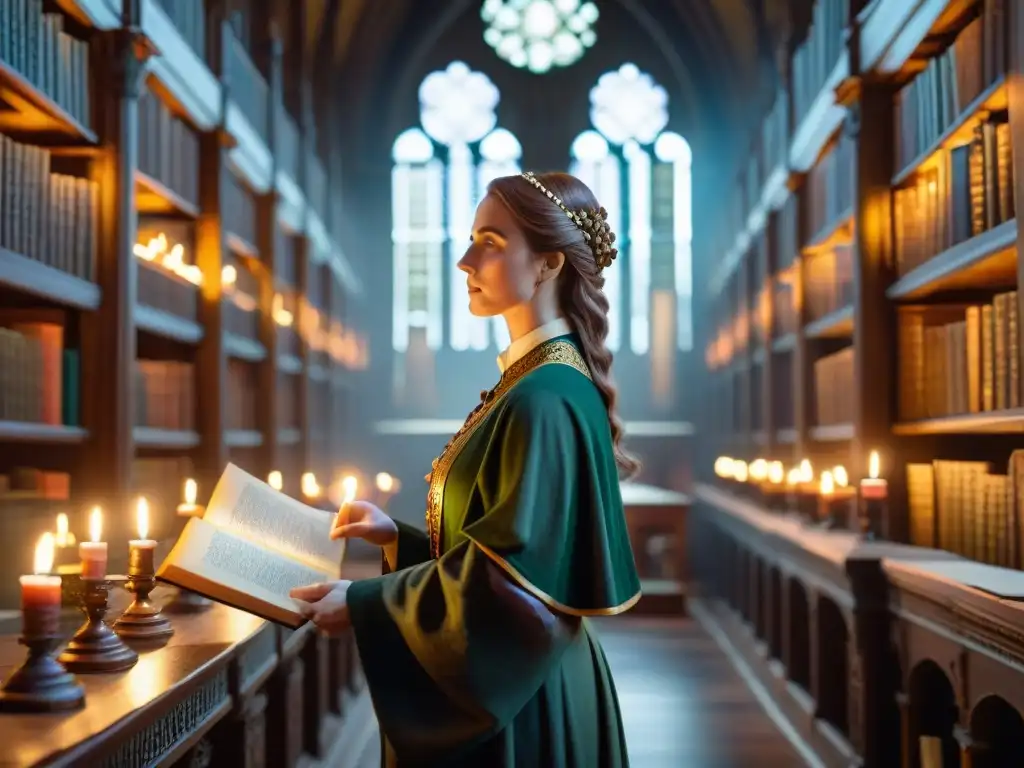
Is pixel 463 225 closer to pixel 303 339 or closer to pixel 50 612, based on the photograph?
pixel 303 339

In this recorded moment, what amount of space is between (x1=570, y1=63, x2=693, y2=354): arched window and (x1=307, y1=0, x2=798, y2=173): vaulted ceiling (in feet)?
1.17

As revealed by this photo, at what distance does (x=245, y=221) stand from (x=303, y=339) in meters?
1.75

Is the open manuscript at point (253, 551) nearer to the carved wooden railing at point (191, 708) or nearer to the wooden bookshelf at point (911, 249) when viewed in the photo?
the carved wooden railing at point (191, 708)

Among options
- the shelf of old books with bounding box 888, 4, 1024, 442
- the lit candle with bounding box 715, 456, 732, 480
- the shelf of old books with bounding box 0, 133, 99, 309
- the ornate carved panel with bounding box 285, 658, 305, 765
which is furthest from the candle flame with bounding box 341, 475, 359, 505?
the lit candle with bounding box 715, 456, 732, 480

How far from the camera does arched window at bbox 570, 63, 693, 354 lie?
1245cm

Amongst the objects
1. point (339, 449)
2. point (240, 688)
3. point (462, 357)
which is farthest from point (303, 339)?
point (240, 688)

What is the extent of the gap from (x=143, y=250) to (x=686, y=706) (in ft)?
12.0

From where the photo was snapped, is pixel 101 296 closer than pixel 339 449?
Yes

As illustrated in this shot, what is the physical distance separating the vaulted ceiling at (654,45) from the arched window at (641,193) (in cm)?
36

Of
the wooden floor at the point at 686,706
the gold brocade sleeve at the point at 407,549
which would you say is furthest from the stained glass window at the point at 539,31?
the gold brocade sleeve at the point at 407,549

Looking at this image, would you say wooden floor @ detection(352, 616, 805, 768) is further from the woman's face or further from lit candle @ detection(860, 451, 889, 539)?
the woman's face

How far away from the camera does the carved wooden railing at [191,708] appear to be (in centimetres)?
173

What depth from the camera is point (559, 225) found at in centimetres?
216

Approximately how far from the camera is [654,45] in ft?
41.7
